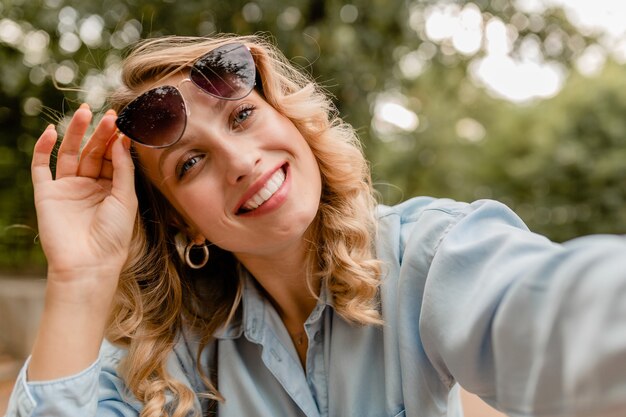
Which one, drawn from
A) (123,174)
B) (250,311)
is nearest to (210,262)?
(250,311)

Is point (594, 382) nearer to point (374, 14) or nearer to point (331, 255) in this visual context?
point (331, 255)

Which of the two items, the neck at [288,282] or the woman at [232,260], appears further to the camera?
the neck at [288,282]

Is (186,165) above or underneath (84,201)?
above

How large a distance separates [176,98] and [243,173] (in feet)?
0.96

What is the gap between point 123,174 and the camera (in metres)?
1.94

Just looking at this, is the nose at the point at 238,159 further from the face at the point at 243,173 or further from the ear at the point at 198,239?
the ear at the point at 198,239

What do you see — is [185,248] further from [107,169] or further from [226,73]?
[226,73]

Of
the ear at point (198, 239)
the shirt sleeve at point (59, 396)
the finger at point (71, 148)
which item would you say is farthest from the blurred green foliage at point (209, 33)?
the shirt sleeve at point (59, 396)

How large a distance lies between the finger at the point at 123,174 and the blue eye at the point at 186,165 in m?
0.18

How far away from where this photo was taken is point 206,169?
72.2 inches

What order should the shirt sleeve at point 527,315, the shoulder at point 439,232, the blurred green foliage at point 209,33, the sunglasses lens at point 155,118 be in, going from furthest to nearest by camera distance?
the blurred green foliage at point 209,33
the sunglasses lens at point 155,118
the shoulder at point 439,232
the shirt sleeve at point 527,315

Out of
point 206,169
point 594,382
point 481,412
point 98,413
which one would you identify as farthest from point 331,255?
point 481,412

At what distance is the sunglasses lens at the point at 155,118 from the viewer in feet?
5.85

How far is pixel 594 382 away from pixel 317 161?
49.2 inches
